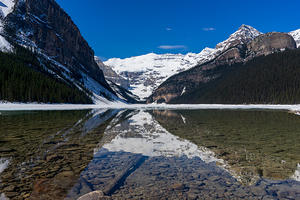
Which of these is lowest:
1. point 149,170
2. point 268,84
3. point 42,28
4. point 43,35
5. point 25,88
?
point 149,170

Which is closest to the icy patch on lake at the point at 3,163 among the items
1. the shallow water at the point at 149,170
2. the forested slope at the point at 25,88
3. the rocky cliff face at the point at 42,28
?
the shallow water at the point at 149,170

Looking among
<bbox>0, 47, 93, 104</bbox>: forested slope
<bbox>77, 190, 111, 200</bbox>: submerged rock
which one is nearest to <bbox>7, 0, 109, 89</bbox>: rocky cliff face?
<bbox>0, 47, 93, 104</bbox>: forested slope

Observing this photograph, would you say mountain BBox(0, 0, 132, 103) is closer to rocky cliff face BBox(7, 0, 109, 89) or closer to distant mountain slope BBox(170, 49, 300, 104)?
rocky cliff face BBox(7, 0, 109, 89)

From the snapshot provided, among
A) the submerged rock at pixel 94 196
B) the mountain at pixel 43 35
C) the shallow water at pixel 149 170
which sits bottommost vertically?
the shallow water at pixel 149 170

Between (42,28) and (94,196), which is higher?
(42,28)

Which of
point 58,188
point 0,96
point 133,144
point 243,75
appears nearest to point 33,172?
point 58,188

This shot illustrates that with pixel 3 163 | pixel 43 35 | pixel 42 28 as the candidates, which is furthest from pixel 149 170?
pixel 42 28

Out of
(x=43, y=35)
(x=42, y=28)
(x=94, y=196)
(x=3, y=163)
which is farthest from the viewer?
(x=42, y=28)

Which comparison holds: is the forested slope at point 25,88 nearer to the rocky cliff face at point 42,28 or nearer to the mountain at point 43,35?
the mountain at point 43,35

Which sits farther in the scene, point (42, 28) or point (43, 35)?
point (42, 28)

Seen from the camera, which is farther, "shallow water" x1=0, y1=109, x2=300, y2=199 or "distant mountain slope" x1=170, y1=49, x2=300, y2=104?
"distant mountain slope" x1=170, y1=49, x2=300, y2=104

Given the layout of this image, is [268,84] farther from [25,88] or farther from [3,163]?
[3,163]

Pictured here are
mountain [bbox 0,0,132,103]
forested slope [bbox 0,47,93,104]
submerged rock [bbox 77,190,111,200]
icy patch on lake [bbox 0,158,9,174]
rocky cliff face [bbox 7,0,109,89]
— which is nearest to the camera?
submerged rock [bbox 77,190,111,200]

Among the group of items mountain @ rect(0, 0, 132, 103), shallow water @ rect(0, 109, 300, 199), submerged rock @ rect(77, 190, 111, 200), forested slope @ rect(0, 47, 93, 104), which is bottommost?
shallow water @ rect(0, 109, 300, 199)
